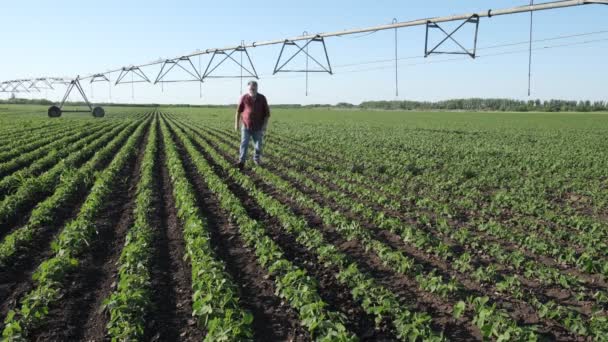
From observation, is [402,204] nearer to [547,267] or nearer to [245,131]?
[547,267]

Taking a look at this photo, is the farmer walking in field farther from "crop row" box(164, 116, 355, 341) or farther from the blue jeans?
"crop row" box(164, 116, 355, 341)

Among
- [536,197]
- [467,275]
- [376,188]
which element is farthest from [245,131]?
[467,275]

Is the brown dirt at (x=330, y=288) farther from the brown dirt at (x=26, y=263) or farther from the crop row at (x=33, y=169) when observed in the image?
the crop row at (x=33, y=169)

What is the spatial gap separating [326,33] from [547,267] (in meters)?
10.4

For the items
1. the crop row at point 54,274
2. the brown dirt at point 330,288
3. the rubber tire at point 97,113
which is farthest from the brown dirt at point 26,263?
the rubber tire at point 97,113

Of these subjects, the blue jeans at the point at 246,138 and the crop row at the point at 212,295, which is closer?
the crop row at the point at 212,295

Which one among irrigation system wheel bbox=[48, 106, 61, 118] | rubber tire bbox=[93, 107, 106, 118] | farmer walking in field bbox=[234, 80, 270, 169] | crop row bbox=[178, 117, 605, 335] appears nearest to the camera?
crop row bbox=[178, 117, 605, 335]

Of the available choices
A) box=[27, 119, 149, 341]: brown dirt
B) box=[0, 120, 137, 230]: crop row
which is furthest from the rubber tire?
box=[27, 119, 149, 341]: brown dirt

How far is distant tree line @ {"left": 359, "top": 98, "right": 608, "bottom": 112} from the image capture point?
114812 mm

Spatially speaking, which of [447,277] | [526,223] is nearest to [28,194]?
[447,277]

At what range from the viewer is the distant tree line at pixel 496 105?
11481cm

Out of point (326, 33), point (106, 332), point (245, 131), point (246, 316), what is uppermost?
point (326, 33)

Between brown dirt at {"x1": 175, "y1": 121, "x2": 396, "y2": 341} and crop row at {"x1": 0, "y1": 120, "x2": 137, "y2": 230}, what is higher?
crop row at {"x1": 0, "y1": 120, "x2": 137, "y2": 230}

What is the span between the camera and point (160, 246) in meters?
6.59
